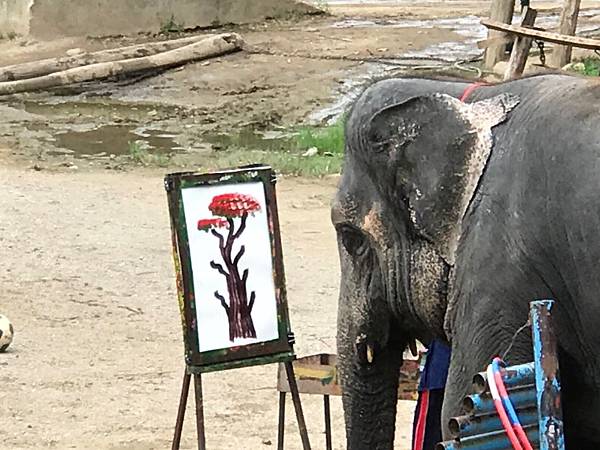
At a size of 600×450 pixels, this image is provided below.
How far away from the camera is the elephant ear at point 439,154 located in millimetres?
2812

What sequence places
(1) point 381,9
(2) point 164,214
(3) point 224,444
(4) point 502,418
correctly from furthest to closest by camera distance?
(1) point 381,9 → (2) point 164,214 → (3) point 224,444 → (4) point 502,418

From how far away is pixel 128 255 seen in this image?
8070 millimetres

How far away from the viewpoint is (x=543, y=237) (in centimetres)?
260

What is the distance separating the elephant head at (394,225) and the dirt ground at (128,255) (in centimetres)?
180

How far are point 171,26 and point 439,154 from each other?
1640 cm

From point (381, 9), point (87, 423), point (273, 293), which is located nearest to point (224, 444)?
point (87, 423)

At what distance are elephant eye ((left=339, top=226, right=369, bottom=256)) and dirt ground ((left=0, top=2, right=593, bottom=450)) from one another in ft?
6.48

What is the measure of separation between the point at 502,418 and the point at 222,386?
3579 millimetres

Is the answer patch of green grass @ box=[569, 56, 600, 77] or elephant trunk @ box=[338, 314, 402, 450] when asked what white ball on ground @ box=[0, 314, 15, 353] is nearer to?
elephant trunk @ box=[338, 314, 402, 450]

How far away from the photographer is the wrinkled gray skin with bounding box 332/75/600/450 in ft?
8.45

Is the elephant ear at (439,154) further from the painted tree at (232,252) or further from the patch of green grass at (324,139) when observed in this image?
the patch of green grass at (324,139)

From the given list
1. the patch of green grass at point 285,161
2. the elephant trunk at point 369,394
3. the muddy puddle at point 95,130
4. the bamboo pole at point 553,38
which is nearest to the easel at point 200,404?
the elephant trunk at point 369,394

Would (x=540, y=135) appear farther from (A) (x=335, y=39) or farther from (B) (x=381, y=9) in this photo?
(B) (x=381, y=9)

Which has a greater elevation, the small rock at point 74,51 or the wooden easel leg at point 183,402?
the wooden easel leg at point 183,402
